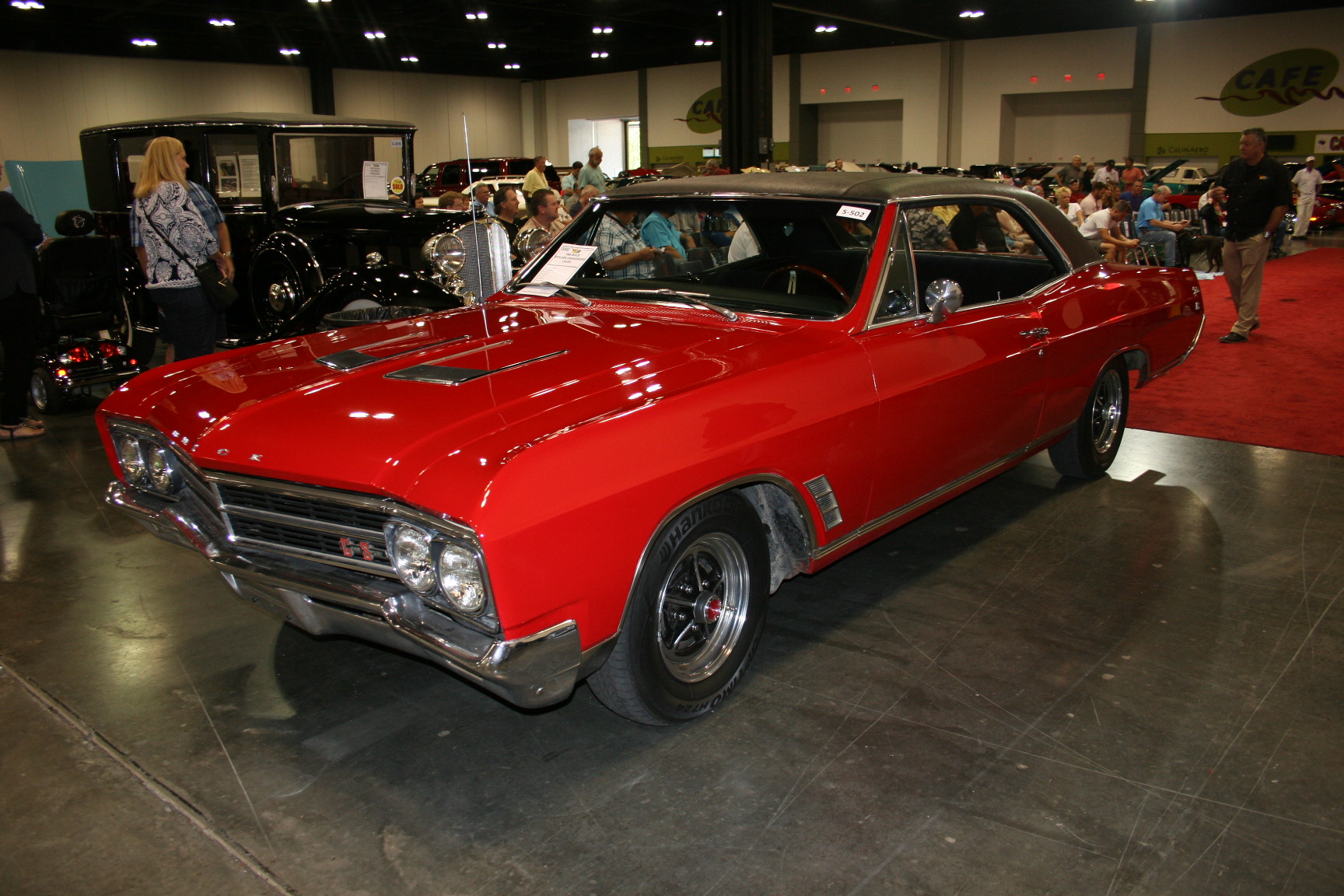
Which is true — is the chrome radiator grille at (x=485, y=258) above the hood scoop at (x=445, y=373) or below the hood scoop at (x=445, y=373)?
above

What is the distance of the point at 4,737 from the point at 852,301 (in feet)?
9.49

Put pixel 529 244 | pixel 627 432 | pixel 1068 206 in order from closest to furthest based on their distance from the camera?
pixel 627 432
pixel 529 244
pixel 1068 206

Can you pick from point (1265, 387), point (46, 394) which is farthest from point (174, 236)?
point (1265, 387)

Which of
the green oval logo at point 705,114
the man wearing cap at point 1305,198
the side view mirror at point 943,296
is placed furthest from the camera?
the green oval logo at point 705,114

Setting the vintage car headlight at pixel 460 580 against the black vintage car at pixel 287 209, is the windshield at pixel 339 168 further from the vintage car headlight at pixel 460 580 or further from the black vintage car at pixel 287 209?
the vintage car headlight at pixel 460 580

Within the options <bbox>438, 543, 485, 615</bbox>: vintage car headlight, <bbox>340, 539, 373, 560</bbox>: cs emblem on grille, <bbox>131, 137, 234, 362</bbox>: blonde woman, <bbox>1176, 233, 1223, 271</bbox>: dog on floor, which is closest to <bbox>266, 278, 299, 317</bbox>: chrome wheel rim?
<bbox>131, 137, 234, 362</bbox>: blonde woman

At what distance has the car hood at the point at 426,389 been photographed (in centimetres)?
235

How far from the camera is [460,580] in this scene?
2.23 metres

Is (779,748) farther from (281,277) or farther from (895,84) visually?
(895,84)

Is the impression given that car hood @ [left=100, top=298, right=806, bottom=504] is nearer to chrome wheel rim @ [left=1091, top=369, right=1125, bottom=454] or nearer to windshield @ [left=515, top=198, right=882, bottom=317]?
windshield @ [left=515, top=198, right=882, bottom=317]

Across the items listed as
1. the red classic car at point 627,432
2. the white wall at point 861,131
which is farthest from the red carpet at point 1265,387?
the white wall at point 861,131

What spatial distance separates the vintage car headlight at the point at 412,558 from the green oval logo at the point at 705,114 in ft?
107

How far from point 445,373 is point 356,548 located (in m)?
0.62

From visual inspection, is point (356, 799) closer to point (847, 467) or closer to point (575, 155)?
point (847, 467)
